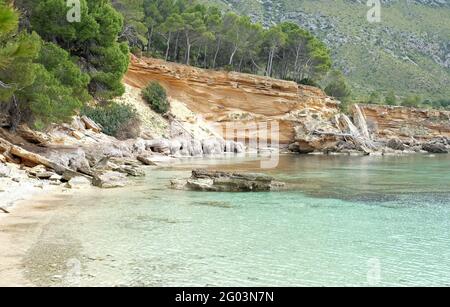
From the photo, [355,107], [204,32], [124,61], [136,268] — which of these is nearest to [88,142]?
[124,61]

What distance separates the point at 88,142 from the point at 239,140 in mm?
24294

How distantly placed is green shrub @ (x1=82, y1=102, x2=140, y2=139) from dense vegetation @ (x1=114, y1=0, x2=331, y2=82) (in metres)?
14.3

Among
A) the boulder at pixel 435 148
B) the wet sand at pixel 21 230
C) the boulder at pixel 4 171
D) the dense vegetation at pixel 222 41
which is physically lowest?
the boulder at pixel 435 148

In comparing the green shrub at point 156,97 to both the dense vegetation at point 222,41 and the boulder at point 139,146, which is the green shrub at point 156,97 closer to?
the dense vegetation at point 222,41

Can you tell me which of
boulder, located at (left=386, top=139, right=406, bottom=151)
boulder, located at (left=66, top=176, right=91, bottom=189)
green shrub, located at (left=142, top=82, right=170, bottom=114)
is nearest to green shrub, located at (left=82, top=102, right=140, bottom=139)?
green shrub, located at (left=142, top=82, right=170, bottom=114)

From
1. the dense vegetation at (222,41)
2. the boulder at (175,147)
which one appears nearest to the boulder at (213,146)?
the boulder at (175,147)

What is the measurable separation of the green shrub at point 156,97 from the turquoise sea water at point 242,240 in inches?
1162

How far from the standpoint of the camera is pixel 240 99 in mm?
55469

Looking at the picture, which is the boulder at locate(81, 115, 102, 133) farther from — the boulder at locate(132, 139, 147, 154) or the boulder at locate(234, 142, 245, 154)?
the boulder at locate(234, 142, 245, 154)

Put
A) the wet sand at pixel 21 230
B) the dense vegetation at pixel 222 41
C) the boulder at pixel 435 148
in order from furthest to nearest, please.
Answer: the boulder at pixel 435 148 → the dense vegetation at pixel 222 41 → the wet sand at pixel 21 230

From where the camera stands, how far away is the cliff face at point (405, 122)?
68.9 meters

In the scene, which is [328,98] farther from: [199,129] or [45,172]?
[45,172]

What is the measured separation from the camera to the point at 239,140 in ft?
173

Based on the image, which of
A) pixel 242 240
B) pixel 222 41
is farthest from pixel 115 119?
pixel 242 240
